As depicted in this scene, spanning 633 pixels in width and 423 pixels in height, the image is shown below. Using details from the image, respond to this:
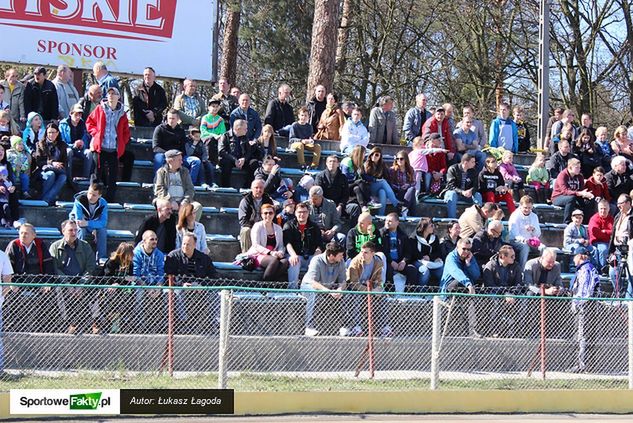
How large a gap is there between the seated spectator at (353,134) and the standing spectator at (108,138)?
4.09 m

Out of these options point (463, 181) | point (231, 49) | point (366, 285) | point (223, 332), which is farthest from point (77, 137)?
point (231, 49)

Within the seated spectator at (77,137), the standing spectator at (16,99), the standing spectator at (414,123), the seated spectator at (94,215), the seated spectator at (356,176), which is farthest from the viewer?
the standing spectator at (414,123)

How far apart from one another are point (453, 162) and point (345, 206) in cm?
317

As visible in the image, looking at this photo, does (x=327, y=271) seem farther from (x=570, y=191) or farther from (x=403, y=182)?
(x=570, y=191)

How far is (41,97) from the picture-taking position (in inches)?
690

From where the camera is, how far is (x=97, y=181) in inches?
635

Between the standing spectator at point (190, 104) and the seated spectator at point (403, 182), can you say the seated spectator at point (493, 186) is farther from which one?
the standing spectator at point (190, 104)

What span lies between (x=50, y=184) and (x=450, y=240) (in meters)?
5.85

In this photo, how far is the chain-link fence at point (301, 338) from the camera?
11289 millimetres

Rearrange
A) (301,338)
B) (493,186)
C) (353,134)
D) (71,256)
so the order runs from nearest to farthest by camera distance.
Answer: (301,338), (71,256), (493,186), (353,134)

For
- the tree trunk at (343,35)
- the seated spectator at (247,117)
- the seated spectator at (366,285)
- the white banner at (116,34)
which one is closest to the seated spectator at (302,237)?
the seated spectator at (366,285)

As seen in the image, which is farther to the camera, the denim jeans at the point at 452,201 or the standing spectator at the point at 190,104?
the standing spectator at the point at 190,104

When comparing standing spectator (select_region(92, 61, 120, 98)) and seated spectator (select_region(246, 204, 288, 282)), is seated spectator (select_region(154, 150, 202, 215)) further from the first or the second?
standing spectator (select_region(92, 61, 120, 98))

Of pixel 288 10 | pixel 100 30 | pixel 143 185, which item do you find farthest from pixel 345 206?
pixel 288 10
